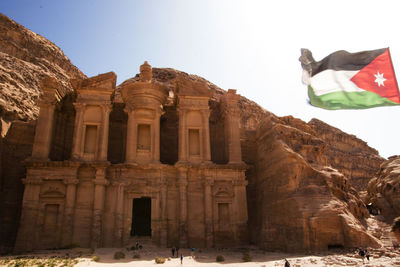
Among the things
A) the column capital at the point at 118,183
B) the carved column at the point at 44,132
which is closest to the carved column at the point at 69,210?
the column capital at the point at 118,183

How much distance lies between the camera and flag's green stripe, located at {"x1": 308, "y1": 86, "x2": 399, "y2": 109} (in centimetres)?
1294

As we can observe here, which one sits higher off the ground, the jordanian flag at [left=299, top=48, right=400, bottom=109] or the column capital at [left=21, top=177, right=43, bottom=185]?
the jordanian flag at [left=299, top=48, right=400, bottom=109]

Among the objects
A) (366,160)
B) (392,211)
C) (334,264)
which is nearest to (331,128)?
(366,160)

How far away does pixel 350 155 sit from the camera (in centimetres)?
8594

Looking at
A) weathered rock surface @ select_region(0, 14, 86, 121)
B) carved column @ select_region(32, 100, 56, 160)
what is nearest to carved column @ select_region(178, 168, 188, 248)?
carved column @ select_region(32, 100, 56, 160)

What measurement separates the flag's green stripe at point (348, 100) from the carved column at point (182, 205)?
16344 millimetres

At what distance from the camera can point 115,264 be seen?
64.3ft

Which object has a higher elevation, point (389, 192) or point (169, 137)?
point (169, 137)

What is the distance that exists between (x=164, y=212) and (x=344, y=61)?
1798 cm

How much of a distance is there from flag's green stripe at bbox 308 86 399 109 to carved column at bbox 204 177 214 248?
635 inches

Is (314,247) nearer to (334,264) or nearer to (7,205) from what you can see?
(334,264)

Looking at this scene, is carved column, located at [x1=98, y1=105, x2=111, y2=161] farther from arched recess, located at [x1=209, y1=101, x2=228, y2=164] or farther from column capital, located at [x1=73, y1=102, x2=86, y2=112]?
arched recess, located at [x1=209, y1=101, x2=228, y2=164]

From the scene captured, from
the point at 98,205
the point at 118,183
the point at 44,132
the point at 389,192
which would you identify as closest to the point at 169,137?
the point at 118,183

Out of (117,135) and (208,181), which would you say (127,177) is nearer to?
(208,181)
